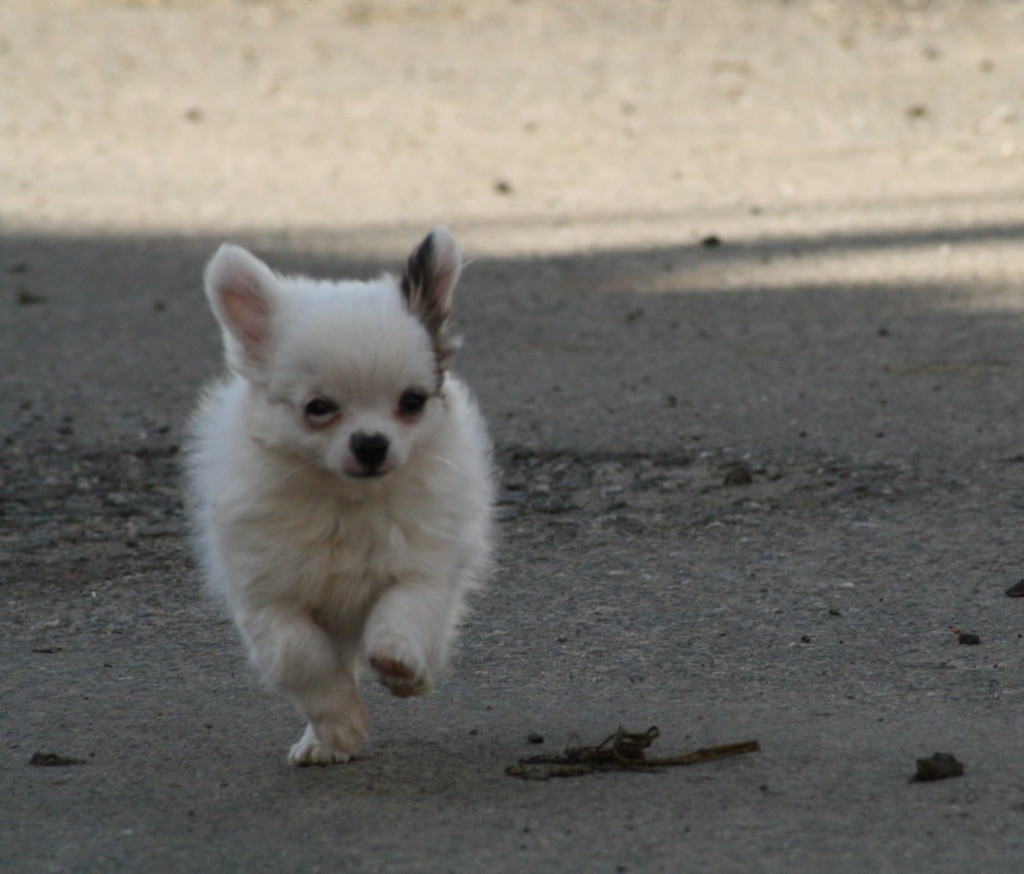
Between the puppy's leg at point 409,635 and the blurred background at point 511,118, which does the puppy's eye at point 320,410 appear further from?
the blurred background at point 511,118

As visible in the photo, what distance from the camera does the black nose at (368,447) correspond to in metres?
4.03

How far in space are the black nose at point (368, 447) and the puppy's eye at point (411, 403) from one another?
6.0 inches

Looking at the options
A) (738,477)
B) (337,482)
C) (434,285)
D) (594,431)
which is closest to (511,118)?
(594,431)

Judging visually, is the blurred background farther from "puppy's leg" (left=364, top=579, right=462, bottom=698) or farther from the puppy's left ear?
"puppy's leg" (left=364, top=579, right=462, bottom=698)

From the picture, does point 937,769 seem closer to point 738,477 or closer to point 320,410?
point 320,410

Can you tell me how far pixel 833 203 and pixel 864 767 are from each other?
836 centimetres

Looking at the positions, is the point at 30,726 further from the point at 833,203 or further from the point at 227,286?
the point at 833,203

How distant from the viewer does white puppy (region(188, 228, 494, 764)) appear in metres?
4.12

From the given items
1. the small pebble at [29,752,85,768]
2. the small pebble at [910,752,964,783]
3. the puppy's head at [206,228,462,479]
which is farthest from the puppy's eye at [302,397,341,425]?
the small pebble at [910,752,964,783]

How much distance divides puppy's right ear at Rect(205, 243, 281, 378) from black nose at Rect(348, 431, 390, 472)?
1.26ft

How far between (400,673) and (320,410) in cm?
61

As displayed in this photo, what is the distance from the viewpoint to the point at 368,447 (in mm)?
4031


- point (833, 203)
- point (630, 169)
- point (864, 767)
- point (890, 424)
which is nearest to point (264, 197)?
point (630, 169)

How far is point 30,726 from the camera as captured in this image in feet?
15.1
